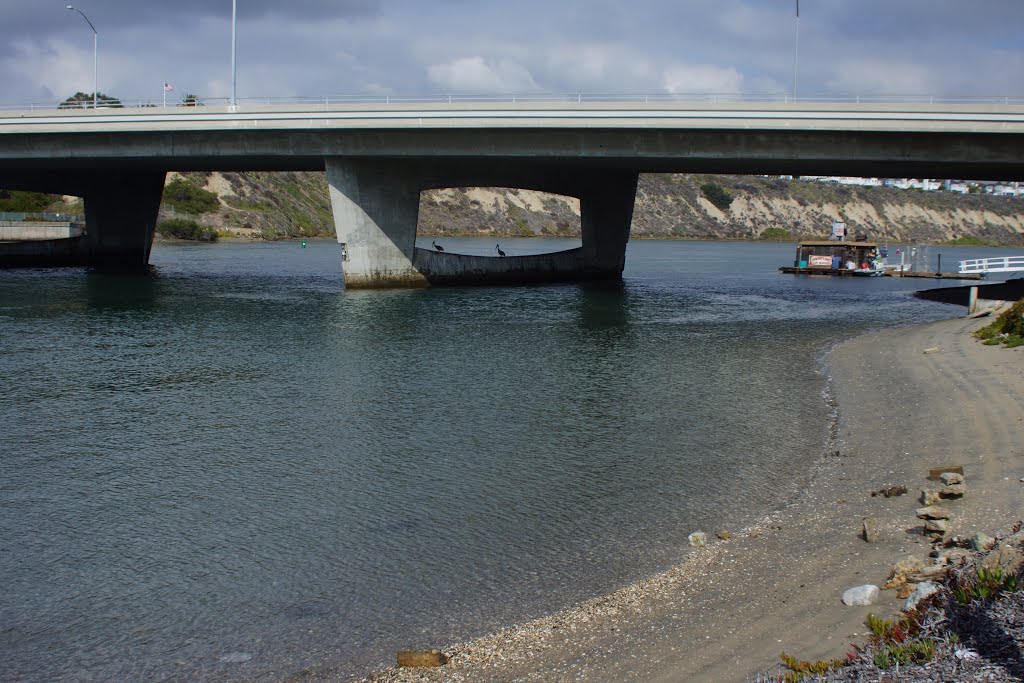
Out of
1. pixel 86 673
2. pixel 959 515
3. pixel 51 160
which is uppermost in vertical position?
pixel 51 160

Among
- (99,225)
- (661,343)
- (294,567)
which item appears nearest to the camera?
(294,567)

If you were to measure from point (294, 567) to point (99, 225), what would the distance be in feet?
228

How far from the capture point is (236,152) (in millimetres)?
53031

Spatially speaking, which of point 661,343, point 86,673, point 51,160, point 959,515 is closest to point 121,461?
point 86,673

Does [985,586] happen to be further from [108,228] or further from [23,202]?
[23,202]

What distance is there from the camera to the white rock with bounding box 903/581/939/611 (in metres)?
9.38

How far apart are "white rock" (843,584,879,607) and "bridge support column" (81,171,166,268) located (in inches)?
2815

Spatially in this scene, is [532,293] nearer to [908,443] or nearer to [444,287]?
[444,287]

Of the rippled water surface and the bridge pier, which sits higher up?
the bridge pier

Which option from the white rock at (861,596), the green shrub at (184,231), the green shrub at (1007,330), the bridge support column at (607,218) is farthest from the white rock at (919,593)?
the green shrub at (184,231)

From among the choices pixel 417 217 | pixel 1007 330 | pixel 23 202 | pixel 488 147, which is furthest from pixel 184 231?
pixel 1007 330

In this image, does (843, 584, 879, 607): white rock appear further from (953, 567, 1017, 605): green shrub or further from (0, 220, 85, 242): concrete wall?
(0, 220, 85, 242): concrete wall

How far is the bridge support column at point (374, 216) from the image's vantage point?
Result: 174 ft

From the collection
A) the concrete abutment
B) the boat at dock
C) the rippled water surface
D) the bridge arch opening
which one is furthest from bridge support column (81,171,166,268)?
the bridge arch opening
